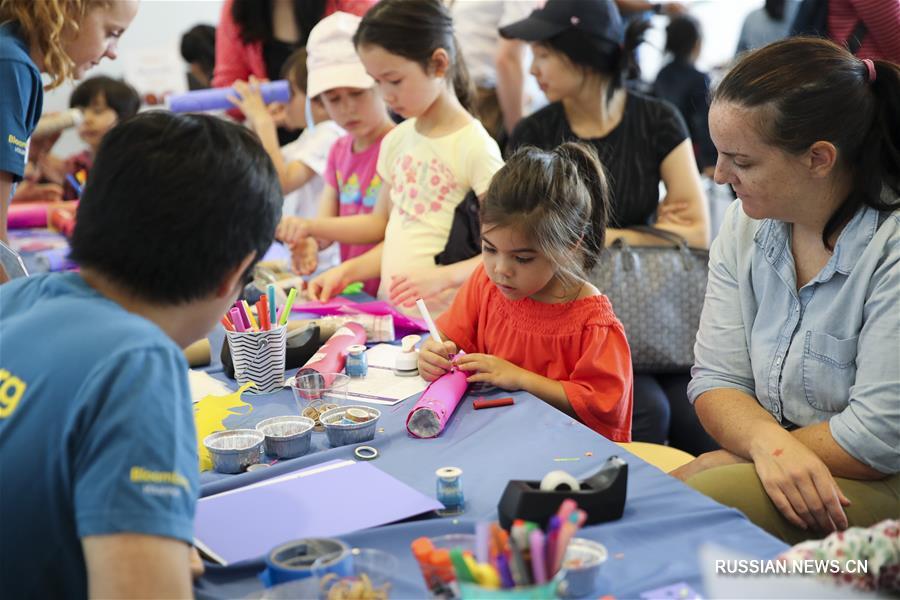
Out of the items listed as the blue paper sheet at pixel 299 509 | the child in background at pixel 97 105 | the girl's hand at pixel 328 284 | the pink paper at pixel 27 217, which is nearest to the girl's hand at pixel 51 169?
the child in background at pixel 97 105

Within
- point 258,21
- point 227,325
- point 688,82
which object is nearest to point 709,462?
point 227,325

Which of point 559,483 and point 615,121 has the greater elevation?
point 615,121

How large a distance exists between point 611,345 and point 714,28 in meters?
4.78

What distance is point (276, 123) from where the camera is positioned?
10.9 ft

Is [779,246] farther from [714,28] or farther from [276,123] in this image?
[714,28]

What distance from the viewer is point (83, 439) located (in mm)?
836

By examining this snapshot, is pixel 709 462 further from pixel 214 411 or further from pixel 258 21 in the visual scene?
pixel 258 21

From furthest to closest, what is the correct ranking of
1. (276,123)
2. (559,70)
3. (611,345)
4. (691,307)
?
(276,123) < (559,70) < (691,307) < (611,345)

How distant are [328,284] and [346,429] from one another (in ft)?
3.23

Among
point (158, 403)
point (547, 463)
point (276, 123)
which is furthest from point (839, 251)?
point (276, 123)

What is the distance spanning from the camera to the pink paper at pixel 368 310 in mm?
1999

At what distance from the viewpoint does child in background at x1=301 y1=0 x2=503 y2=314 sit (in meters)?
2.20

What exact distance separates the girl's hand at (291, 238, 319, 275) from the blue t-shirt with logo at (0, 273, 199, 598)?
5.41 feet

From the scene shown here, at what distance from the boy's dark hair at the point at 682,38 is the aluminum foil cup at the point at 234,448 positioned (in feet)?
12.6
